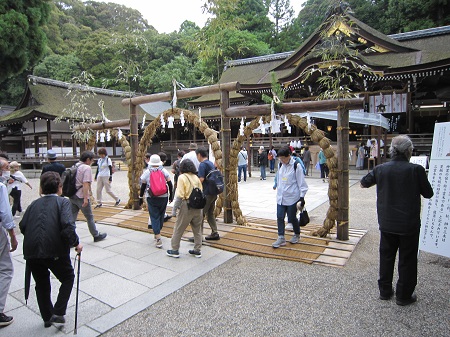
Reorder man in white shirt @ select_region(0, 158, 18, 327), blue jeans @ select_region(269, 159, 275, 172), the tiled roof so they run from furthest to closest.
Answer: the tiled roof < blue jeans @ select_region(269, 159, 275, 172) < man in white shirt @ select_region(0, 158, 18, 327)

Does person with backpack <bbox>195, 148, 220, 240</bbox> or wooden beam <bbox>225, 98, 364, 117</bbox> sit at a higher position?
wooden beam <bbox>225, 98, 364, 117</bbox>

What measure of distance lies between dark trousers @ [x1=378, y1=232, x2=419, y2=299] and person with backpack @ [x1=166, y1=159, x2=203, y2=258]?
2346mm

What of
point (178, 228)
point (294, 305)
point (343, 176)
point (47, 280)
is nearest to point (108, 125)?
point (178, 228)

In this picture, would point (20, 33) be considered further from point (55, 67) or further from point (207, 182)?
point (55, 67)

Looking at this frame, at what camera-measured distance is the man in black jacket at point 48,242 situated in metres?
2.49

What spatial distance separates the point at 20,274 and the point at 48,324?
5.16 feet

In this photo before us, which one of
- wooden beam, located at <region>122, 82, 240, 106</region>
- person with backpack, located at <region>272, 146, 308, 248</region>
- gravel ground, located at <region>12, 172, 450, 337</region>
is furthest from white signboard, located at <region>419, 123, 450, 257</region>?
wooden beam, located at <region>122, 82, 240, 106</region>

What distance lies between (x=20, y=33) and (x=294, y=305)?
9.90 m

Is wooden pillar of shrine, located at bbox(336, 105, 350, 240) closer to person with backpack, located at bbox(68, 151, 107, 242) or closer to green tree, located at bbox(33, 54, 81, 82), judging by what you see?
person with backpack, located at bbox(68, 151, 107, 242)

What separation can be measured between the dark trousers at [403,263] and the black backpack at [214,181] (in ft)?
7.65

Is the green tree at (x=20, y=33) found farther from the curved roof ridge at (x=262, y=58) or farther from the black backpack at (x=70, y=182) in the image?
the curved roof ridge at (x=262, y=58)

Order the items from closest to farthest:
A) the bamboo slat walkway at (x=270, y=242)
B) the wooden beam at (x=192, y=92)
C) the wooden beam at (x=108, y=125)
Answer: the bamboo slat walkway at (x=270, y=242)
the wooden beam at (x=192, y=92)
the wooden beam at (x=108, y=125)

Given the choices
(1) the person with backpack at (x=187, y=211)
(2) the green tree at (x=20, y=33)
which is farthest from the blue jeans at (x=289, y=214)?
(2) the green tree at (x=20, y=33)

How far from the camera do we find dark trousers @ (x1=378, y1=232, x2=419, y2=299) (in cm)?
288
